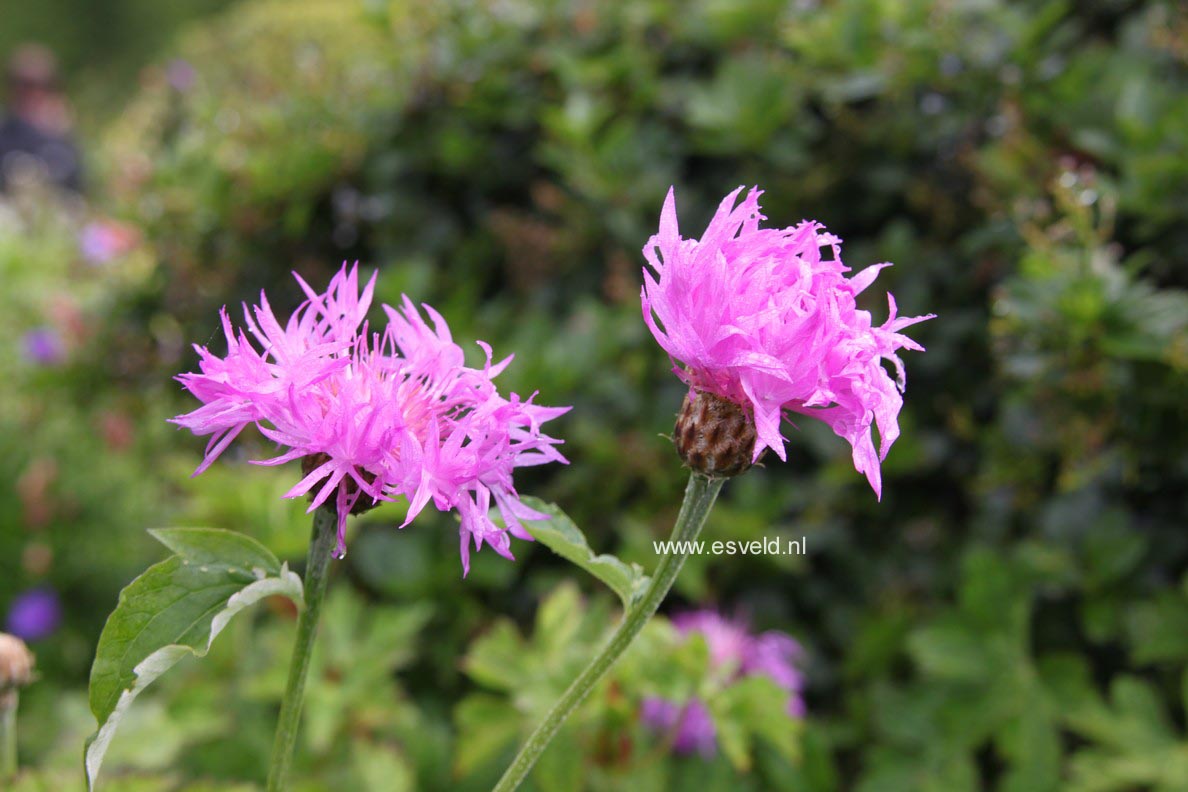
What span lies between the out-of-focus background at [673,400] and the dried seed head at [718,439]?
0.66 m

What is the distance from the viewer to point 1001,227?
1.73m

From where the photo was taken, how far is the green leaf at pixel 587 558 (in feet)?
2.29

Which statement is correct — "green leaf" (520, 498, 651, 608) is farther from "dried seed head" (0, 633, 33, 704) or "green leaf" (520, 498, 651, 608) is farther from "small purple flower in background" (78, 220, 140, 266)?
"small purple flower in background" (78, 220, 140, 266)

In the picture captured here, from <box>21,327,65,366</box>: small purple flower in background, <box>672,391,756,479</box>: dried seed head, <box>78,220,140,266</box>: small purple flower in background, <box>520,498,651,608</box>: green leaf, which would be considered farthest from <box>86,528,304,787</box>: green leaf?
<box>21,327,65,366</box>: small purple flower in background

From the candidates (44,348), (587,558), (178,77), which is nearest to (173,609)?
(587,558)

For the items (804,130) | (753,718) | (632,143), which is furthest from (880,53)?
(753,718)

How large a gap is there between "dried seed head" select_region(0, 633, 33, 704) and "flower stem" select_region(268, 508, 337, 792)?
13.8 inches

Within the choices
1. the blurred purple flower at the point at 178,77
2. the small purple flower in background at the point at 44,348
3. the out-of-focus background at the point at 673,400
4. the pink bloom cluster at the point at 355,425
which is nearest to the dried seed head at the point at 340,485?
the pink bloom cluster at the point at 355,425

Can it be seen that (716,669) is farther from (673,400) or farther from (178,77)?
(178,77)

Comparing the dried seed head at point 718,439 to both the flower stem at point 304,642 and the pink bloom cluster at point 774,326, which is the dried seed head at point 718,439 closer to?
the pink bloom cluster at point 774,326

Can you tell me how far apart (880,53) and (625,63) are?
54 centimetres

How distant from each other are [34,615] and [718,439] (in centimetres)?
217

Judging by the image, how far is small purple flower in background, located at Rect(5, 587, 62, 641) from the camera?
7.60 ft

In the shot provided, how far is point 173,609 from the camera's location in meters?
Answer: 0.66
